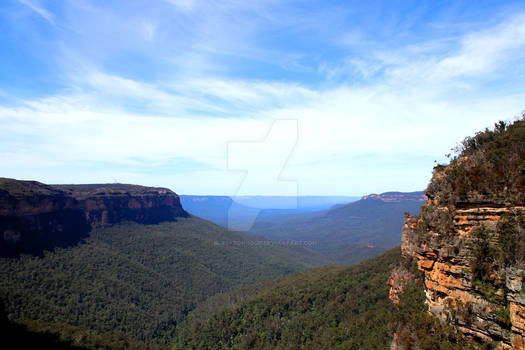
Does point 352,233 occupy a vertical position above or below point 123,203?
below

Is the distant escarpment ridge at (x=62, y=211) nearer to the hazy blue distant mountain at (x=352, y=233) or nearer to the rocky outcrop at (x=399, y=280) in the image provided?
the rocky outcrop at (x=399, y=280)

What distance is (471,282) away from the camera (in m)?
10.0

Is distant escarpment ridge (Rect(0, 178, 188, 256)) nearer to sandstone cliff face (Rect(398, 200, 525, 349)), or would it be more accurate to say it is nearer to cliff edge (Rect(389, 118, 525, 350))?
sandstone cliff face (Rect(398, 200, 525, 349))

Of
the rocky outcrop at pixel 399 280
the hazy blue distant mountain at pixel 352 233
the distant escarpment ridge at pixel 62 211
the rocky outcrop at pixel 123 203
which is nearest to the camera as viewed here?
the rocky outcrop at pixel 399 280

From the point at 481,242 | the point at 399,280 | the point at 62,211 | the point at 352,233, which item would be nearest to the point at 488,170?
the point at 481,242

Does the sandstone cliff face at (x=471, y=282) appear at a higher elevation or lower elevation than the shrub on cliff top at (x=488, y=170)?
lower

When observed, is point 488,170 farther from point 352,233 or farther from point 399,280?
point 352,233

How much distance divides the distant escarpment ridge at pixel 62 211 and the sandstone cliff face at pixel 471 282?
217ft

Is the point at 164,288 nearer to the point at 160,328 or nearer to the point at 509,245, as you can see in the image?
the point at 160,328

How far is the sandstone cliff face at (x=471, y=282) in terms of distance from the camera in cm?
855

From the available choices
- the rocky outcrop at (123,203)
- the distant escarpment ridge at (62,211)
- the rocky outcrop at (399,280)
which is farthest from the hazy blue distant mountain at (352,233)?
the rocky outcrop at (399,280)

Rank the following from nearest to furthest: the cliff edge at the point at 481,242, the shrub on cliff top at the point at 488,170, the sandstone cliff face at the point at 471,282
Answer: the sandstone cliff face at the point at 471,282 → the cliff edge at the point at 481,242 → the shrub on cliff top at the point at 488,170

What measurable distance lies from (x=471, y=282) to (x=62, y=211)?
8625 cm

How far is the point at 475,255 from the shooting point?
32.3ft
